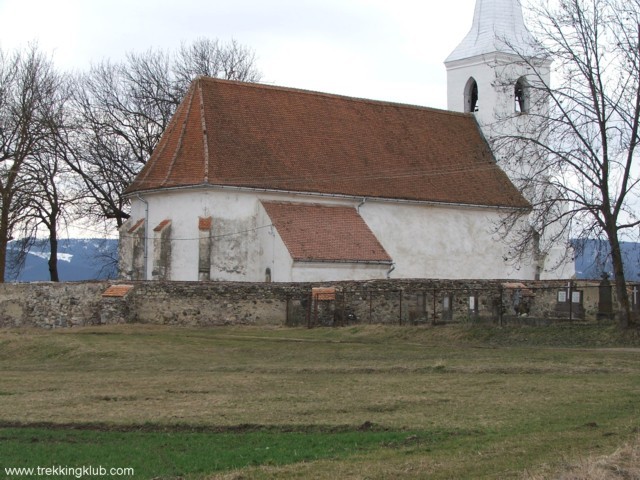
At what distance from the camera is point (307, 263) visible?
42.8 metres

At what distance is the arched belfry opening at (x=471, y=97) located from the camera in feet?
191

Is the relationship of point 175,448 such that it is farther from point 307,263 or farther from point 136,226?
point 136,226

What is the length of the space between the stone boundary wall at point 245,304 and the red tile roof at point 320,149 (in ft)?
24.6

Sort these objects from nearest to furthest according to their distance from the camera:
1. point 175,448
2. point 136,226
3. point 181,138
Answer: point 175,448
point 181,138
point 136,226

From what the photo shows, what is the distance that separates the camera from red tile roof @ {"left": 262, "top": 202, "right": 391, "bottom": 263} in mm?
43406

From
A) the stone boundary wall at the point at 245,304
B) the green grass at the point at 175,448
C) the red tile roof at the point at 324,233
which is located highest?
the red tile roof at the point at 324,233

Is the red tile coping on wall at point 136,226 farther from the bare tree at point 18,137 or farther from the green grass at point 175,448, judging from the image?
the green grass at point 175,448

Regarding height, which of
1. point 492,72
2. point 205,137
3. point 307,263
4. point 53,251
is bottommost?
point 307,263

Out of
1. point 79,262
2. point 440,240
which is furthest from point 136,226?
point 79,262

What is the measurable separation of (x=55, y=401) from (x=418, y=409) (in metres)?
6.29

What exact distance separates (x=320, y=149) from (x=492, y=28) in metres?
13.8

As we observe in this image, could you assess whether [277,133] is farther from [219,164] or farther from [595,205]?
[595,205]

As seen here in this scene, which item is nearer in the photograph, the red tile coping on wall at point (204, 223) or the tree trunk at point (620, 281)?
the tree trunk at point (620, 281)

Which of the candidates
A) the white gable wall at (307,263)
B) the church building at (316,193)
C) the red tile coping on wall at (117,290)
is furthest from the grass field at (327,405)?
the church building at (316,193)
